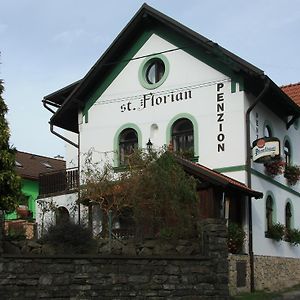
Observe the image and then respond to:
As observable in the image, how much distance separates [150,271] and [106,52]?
12.0m

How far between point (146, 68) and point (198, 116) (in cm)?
307

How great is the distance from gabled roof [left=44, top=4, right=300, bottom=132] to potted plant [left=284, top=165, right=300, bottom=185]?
6.54 ft

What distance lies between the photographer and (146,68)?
24.0m

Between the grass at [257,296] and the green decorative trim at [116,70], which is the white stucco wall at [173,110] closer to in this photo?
the green decorative trim at [116,70]

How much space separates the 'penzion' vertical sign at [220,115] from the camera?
21.6 meters

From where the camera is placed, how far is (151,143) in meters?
22.9

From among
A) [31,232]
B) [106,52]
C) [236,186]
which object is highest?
[106,52]

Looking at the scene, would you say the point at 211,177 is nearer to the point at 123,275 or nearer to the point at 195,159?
the point at 195,159

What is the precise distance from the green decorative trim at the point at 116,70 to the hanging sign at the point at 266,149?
607 centimetres

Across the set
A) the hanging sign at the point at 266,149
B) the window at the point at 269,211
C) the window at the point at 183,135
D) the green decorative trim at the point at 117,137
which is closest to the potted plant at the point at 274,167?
the window at the point at 269,211

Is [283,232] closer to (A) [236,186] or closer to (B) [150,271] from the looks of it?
(A) [236,186]

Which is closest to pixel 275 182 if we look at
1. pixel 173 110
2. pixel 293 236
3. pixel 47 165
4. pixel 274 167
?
pixel 274 167

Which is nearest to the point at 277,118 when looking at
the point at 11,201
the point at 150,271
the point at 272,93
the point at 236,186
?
the point at 272,93

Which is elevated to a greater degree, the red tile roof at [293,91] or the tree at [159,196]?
the red tile roof at [293,91]
